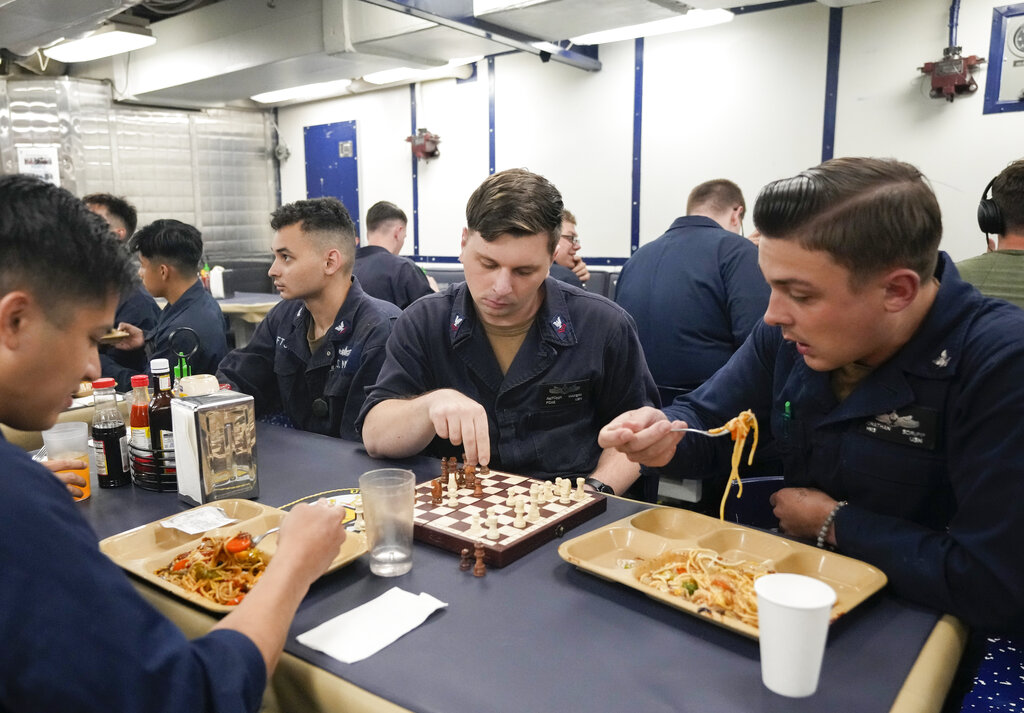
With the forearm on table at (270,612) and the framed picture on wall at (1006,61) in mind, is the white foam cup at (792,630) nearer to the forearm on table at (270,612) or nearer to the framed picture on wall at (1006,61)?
the forearm on table at (270,612)

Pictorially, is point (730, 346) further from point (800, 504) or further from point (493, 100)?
point (493, 100)

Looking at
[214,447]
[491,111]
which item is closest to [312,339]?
[214,447]

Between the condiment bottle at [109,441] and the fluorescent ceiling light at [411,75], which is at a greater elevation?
the fluorescent ceiling light at [411,75]

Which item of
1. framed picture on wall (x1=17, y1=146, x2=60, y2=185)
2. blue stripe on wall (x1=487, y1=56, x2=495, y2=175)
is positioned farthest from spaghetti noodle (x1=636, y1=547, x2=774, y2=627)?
framed picture on wall (x1=17, y1=146, x2=60, y2=185)

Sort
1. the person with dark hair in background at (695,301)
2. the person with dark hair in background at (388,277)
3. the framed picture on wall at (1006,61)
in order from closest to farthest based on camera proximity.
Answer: the person with dark hair in background at (695,301) < the framed picture on wall at (1006,61) < the person with dark hair in background at (388,277)

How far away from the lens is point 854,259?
139cm

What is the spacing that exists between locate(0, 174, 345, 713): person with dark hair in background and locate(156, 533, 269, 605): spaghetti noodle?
0.18 metres

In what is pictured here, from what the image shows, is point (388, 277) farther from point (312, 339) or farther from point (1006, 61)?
point (1006, 61)

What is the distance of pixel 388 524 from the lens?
1.38m

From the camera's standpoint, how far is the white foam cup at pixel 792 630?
922 millimetres

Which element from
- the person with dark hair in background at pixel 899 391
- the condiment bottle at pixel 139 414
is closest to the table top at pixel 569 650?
the person with dark hair in background at pixel 899 391

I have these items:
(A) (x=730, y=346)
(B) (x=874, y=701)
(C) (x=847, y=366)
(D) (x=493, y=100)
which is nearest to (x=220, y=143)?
(D) (x=493, y=100)

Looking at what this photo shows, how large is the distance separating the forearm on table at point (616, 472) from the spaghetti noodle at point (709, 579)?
67 centimetres

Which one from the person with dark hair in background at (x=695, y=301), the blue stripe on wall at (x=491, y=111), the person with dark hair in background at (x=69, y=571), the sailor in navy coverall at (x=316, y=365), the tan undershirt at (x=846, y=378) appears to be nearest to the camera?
the person with dark hair in background at (x=69, y=571)
